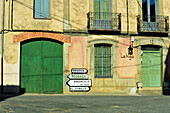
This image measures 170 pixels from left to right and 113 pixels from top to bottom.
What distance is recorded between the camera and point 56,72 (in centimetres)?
1448

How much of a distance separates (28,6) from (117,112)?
9030 millimetres

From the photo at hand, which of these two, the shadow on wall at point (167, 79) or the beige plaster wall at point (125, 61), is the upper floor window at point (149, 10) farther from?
the shadow on wall at point (167, 79)

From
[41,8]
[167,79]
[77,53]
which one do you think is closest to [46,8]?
[41,8]

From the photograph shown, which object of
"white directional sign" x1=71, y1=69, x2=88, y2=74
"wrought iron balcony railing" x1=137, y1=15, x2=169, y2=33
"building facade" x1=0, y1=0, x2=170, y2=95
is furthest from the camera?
"wrought iron balcony railing" x1=137, y1=15, x2=169, y2=33

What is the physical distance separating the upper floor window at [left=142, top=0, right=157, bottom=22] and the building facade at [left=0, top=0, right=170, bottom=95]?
0.06 m

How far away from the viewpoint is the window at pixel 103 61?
14.9 meters

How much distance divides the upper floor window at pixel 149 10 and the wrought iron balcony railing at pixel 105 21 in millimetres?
1915

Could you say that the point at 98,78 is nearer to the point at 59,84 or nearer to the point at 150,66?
the point at 59,84

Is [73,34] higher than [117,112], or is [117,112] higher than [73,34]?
[73,34]

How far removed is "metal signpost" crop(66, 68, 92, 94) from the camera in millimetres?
14266

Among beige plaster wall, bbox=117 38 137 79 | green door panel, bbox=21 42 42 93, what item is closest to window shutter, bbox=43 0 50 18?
green door panel, bbox=21 42 42 93

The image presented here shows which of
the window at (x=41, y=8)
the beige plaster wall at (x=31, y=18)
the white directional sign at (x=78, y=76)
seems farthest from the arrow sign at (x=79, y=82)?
the window at (x=41, y=8)

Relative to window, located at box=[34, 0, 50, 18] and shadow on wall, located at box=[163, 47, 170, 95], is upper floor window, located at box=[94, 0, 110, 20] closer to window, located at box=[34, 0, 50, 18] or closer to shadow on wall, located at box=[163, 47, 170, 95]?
window, located at box=[34, 0, 50, 18]

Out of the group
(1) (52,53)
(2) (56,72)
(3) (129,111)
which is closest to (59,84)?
(2) (56,72)
